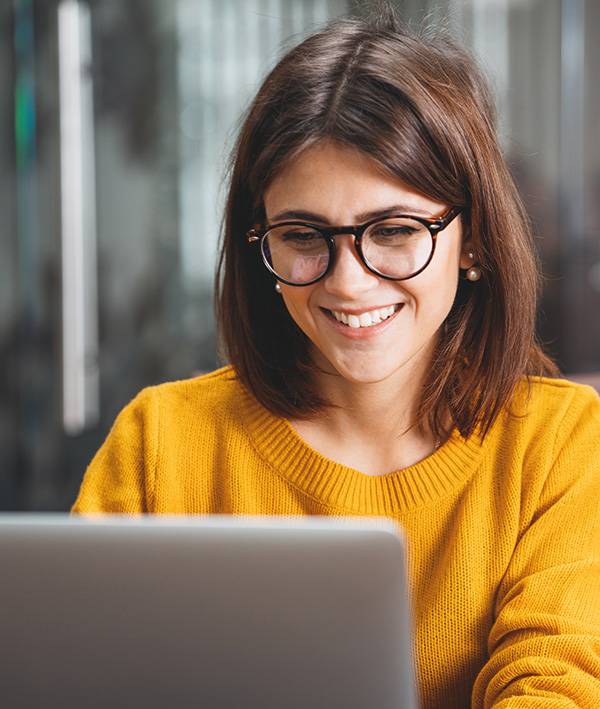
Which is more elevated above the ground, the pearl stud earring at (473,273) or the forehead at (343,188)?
the forehead at (343,188)

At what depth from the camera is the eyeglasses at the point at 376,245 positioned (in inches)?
38.2

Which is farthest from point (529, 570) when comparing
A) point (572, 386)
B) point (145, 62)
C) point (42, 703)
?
point (145, 62)

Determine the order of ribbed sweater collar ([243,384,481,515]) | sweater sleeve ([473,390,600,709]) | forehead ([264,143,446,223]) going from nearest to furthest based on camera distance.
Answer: sweater sleeve ([473,390,600,709])
forehead ([264,143,446,223])
ribbed sweater collar ([243,384,481,515])

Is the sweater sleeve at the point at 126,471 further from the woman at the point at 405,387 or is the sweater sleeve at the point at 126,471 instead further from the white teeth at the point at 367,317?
the white teeth at the point at 367,317

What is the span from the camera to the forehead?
3.14ft

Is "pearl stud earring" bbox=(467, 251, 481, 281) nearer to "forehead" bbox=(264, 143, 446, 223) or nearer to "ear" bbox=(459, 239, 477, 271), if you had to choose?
"ear" bbox=(459, 239, 477, 271)

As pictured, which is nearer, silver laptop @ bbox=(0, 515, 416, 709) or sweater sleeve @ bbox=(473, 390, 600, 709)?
silver laptop @ bbox=(0, 515, 416, 709)

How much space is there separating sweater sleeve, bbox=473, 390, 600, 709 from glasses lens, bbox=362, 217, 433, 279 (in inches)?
13.3

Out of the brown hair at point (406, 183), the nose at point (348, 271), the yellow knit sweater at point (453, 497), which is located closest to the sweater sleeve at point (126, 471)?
the yellow knit sweater at point (453, 497)

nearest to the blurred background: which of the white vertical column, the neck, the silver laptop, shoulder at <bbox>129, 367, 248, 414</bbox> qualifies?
the white vertical column

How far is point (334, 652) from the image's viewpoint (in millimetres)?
558

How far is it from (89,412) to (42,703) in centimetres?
234

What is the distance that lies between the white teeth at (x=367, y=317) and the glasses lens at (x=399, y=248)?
0.18ft

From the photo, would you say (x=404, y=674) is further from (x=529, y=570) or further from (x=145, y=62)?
(x=145, y=62)
